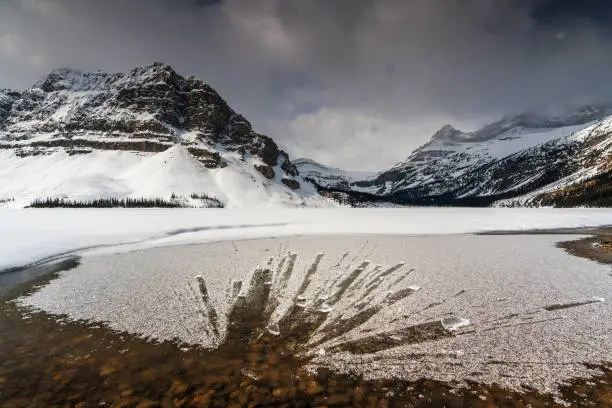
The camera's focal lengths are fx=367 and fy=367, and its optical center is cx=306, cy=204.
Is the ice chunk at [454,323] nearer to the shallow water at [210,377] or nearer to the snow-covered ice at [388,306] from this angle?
the snow-covered ice at [388,306]

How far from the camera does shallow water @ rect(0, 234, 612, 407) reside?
7.36 meters

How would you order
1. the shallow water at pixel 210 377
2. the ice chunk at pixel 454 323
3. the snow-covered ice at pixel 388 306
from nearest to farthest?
the shallow water at pixel 210 377
the snow-covered ice at pixel 388 306
the ice chunk at pixel 454 323

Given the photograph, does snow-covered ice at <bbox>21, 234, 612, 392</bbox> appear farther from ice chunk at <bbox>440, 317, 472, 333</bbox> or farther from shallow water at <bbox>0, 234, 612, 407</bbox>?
shallow water at <bbox>0, 234, 612, 407</bbox>

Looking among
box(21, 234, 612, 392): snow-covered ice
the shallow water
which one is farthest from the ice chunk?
the shallow water

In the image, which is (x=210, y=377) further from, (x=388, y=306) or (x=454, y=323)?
(x=454, y=323)

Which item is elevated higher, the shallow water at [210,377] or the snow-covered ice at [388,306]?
the snow-covered ice at [388,306]

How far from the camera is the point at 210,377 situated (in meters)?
A: 8.30

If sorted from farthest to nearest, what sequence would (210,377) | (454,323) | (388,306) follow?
(388,306) < (454,323) < (210,377)

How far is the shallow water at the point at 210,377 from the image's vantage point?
7.36 metres

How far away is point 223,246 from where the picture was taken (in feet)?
102

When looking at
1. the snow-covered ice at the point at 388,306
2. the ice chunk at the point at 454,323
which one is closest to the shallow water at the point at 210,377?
the ice chunk at the point at 454,323

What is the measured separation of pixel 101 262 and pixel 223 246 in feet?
31.9

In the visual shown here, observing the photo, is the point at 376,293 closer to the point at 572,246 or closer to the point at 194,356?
the point at 194,356

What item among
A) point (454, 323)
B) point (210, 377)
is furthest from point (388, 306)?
point (210, 377)
